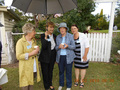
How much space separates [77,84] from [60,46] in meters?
1.54

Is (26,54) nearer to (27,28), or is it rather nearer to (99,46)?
(27,28)

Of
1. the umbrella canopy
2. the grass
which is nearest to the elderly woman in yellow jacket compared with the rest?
the umbrella canopy

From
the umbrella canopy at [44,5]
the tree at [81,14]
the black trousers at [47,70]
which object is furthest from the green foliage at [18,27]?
the black trousers at [47,70]

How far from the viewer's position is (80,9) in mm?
4945

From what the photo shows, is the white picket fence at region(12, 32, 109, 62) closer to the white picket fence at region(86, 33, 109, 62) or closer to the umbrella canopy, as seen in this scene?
the white picket fence at region(86, 33, 109, 62)

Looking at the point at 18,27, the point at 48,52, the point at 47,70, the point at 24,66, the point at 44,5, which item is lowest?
the point at 47,70

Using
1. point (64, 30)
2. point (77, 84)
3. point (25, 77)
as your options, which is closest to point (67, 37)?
point (64, 30)

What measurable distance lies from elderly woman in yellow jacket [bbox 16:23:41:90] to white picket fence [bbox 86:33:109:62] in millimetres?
3654

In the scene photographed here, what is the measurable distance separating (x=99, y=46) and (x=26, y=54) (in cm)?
412

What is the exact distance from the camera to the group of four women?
197 centimetres

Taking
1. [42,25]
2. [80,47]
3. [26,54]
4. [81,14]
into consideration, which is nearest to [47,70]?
[26,54]

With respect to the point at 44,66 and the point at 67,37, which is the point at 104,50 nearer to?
the point at 67,37

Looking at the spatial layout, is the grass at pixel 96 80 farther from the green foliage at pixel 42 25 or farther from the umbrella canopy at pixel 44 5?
the green foliage at pixel 42 25

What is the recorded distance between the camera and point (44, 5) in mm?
2215
